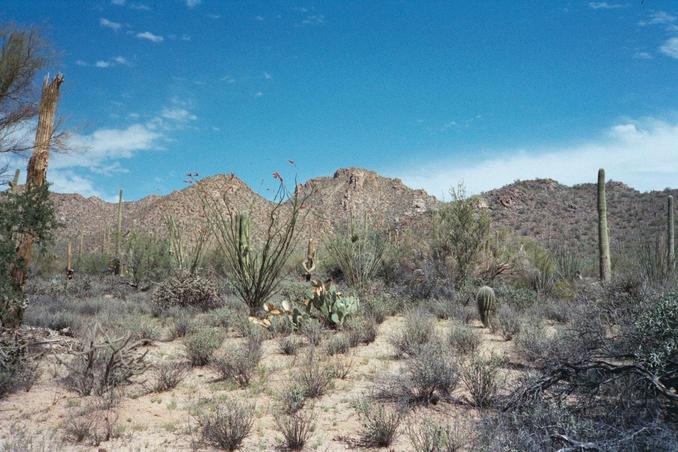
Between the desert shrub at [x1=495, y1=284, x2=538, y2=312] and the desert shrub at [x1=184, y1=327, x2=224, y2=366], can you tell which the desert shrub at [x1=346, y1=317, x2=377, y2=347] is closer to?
the desert shrub at [x1=184, y1=327, x2=224, y2=366]

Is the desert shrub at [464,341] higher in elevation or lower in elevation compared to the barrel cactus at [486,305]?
lower

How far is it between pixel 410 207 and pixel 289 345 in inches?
1287

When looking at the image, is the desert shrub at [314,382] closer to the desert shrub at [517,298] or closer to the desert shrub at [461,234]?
the desert shrub at [517,298]

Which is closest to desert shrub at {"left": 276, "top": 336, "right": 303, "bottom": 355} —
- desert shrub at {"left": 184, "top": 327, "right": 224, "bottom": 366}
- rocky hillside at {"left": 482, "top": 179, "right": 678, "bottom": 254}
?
desert shrub at {"left": 184, "top": 327, "right": 224, "bottom": 366}

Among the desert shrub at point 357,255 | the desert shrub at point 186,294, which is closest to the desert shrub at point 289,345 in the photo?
the desert shrub at point 186,294

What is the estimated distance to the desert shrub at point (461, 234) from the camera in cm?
1669

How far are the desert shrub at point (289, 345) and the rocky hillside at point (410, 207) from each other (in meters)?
20.3

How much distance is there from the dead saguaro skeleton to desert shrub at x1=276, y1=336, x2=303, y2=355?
3.95 m

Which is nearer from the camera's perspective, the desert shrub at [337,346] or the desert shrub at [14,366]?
the desert shrub at [14,366]

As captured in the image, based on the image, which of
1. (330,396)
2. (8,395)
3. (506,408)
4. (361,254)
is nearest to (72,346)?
(8,395)

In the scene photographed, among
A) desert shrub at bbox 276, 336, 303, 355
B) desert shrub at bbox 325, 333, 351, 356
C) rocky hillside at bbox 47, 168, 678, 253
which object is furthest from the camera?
rocky hillside at bbox 47, 168, 678, 253

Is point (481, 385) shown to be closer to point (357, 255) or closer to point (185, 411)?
point (185, 411)

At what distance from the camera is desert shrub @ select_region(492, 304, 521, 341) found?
9438 mm

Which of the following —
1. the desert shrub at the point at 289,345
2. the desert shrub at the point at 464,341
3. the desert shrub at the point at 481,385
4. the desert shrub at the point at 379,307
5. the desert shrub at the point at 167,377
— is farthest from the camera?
the desert shrub at the point at 379,307
